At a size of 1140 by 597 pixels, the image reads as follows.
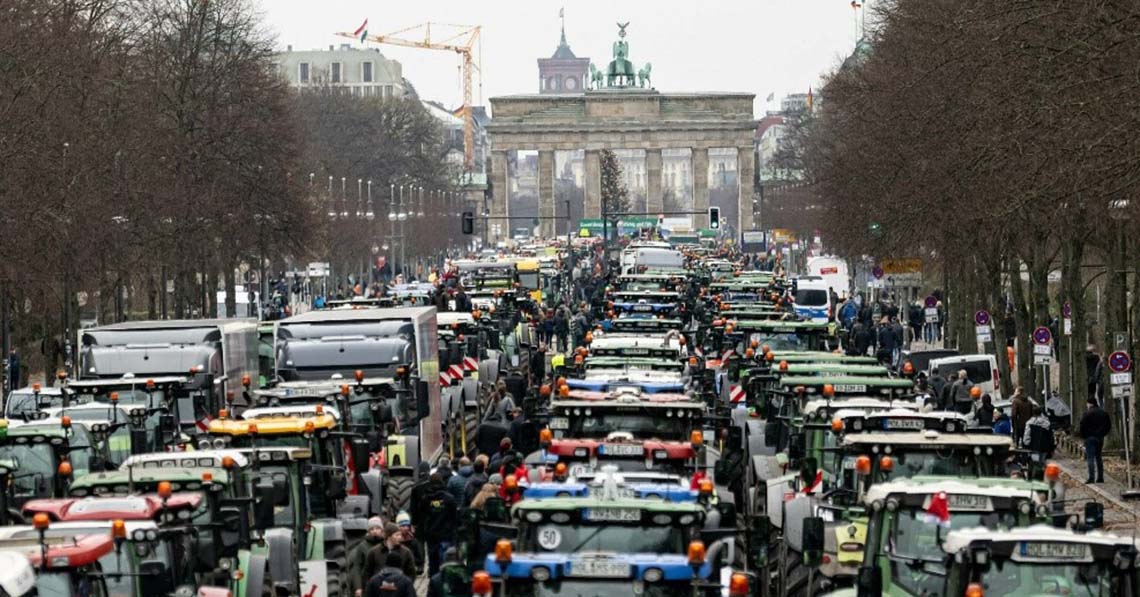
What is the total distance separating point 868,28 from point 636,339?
3254 centimetres

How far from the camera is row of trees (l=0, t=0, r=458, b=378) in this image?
1857 inches

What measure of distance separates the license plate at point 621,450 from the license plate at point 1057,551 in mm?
6265

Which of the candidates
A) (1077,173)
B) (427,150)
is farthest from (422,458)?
(427,150)

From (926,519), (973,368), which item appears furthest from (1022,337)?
(926,519)

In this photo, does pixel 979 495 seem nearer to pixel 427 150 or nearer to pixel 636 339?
pixel 636 339

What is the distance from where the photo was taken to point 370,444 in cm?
2538

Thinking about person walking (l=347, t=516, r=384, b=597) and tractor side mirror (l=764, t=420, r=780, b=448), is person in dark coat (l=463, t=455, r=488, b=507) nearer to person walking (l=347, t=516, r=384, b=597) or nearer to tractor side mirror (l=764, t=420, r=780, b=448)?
person walking (l=347, t=516, r=384, b=597)

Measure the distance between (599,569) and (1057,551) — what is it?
7.76 ft

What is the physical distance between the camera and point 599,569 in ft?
43.0

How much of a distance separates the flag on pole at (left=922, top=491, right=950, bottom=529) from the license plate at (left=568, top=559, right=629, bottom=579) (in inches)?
115

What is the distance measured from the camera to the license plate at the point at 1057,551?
13.6 meters

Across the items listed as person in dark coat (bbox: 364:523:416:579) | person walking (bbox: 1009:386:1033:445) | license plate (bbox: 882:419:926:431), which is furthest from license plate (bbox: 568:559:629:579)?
person walking (bbox: 1009:386:1033:445)

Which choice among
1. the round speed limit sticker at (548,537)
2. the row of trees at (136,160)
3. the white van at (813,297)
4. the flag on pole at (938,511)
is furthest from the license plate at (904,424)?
the white van at (813,297)

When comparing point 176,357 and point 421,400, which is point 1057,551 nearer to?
point 421,400
